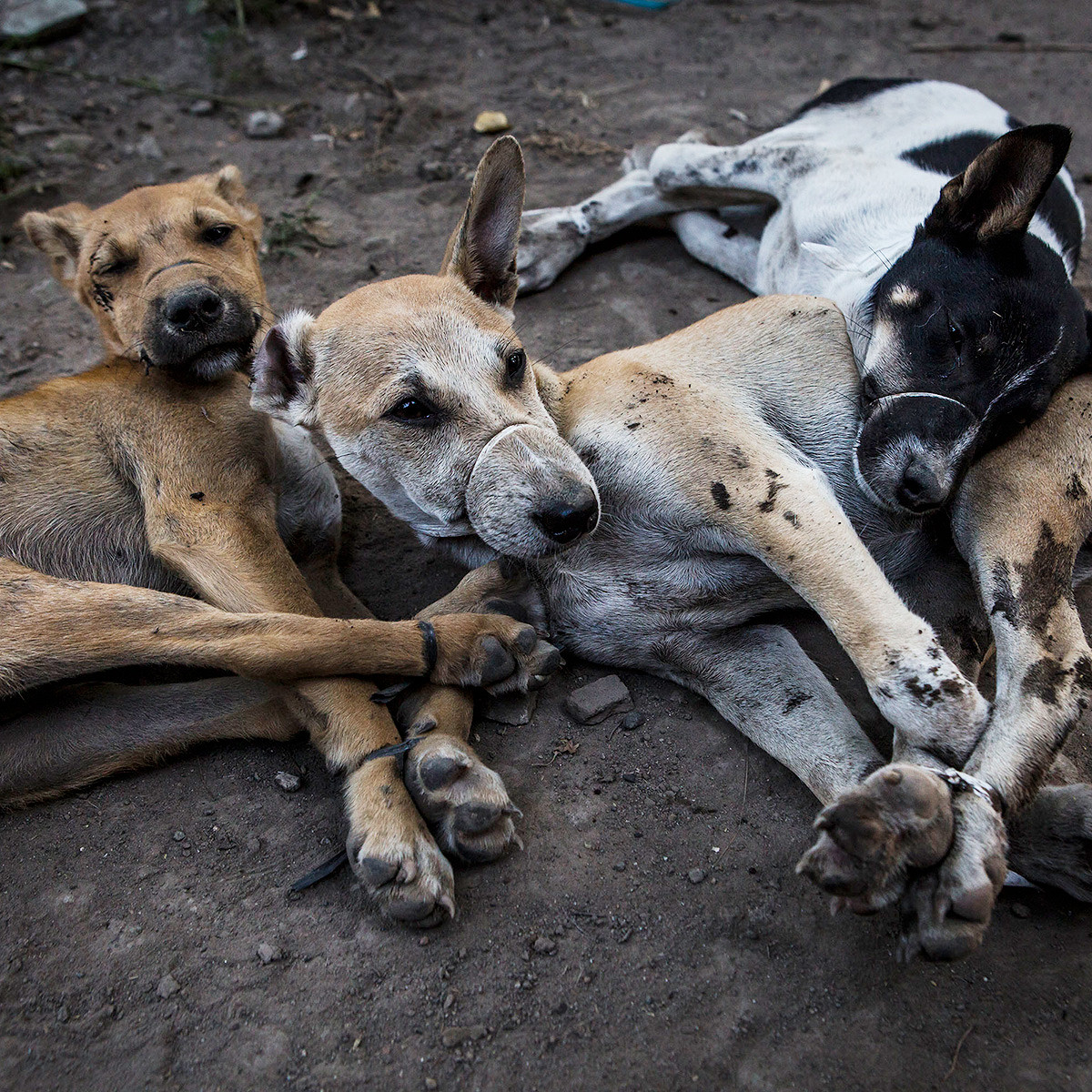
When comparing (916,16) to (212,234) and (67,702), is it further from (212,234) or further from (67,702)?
(67,702)

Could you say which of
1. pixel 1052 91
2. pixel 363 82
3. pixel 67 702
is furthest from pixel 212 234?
pixel 1052 91

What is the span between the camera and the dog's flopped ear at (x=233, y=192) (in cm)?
473

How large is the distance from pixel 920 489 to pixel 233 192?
3728 millimetres

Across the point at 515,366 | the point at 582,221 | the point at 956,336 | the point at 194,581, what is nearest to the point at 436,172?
the point at 582,221

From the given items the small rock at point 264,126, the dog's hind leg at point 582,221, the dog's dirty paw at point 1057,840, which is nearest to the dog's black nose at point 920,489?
the dog's dirty paw at point 1057,840

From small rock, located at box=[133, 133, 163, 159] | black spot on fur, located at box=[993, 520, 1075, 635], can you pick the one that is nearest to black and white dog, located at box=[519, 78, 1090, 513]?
black spot on fur, located at box=[993, 520, 1075, 635]

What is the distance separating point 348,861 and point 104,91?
7.20m

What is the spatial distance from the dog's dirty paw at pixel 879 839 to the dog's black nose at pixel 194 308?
2.96m

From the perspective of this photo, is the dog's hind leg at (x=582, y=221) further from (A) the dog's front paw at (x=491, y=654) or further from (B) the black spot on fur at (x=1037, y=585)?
(B) the black spot on fur at (x=1037, y=585)

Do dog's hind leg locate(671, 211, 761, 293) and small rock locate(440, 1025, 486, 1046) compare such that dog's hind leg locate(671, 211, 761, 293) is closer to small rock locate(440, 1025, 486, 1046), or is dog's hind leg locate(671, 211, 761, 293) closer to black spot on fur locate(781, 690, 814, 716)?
black spot on fur locate(781, 690, 814, 716)

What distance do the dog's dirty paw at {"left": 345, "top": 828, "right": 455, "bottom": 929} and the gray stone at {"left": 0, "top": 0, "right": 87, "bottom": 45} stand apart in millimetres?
8053

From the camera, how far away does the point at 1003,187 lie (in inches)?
132

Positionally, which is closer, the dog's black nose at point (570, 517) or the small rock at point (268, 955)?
the small rock at point (268, 955)

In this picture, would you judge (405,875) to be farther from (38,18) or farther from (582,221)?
(38,18)
